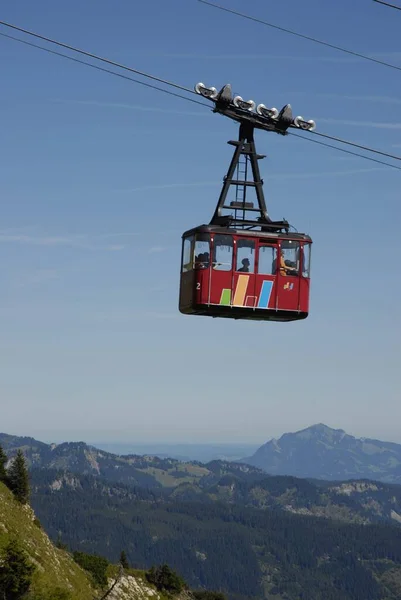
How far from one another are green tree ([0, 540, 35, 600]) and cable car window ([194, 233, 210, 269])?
83998 mm

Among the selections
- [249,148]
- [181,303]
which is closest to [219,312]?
[181,303]

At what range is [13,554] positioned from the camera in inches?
5472

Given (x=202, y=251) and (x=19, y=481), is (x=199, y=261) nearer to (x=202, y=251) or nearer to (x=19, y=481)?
(x=202, y=251)

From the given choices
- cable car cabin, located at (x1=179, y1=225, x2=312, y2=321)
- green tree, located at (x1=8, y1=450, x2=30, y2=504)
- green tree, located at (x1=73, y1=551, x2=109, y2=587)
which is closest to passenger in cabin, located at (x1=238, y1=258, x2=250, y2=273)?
cable car cabin, located at (x1=179, y1=225, x2=312, y2=321)

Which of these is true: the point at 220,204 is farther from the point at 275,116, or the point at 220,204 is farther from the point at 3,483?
the point at 3,483

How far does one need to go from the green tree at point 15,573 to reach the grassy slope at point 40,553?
447cm

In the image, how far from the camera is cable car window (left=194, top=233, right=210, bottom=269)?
5512cm

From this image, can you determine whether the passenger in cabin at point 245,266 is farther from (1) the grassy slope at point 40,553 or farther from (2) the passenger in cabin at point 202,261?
(1) the grassy slope at point 40,553

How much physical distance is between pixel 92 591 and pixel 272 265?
130818 mm

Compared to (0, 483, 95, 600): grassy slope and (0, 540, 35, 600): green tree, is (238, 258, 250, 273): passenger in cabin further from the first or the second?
(0, 483, 95, 600): grassy slope

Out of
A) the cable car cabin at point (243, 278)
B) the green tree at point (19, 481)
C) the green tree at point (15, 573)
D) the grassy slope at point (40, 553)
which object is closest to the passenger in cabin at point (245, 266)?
the cable car cabin at point (243, 278)

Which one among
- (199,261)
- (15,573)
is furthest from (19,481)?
(199,261)

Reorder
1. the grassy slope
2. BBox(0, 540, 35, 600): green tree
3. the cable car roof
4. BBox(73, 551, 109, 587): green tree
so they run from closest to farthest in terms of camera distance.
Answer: the cable car roof → BBox(0, 540, 35, 600): green tree → the grassy slope → BBox(73, 551, 109, 587): green tree

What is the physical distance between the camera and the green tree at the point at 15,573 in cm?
13338
